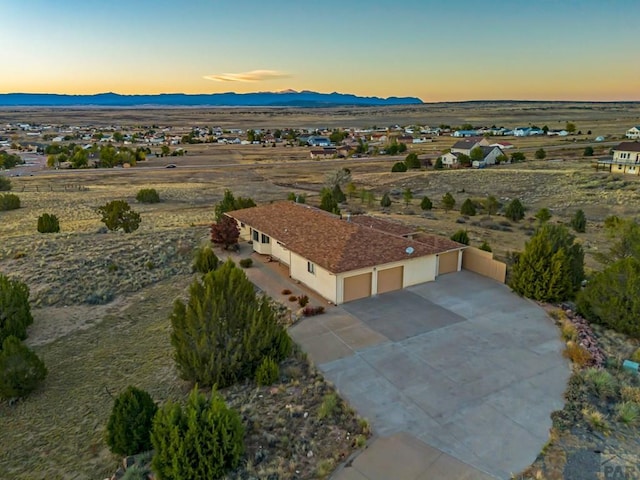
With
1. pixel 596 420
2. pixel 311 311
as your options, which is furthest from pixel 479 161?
pixel 596 420

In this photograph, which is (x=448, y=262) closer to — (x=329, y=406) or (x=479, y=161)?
(x=329, y=406)

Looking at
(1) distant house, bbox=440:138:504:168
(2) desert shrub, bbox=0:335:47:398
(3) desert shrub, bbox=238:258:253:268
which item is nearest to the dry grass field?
(2) desert shrub, bbox=0:335:47:398

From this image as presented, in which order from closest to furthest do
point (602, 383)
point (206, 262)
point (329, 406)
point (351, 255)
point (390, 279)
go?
point (329, 406) < point (602, 383) < point (351, 255) < point (390, 279) < point (206, 262)

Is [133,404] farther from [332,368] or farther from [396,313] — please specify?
[396,313]

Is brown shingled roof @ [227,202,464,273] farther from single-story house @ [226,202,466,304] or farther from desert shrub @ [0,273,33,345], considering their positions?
desert shrub @ [0,273,33,345]

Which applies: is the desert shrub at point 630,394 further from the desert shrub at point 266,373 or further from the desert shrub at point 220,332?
the desert shrub at point 220,332

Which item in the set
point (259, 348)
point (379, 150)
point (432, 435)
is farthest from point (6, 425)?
point (379, 150)
